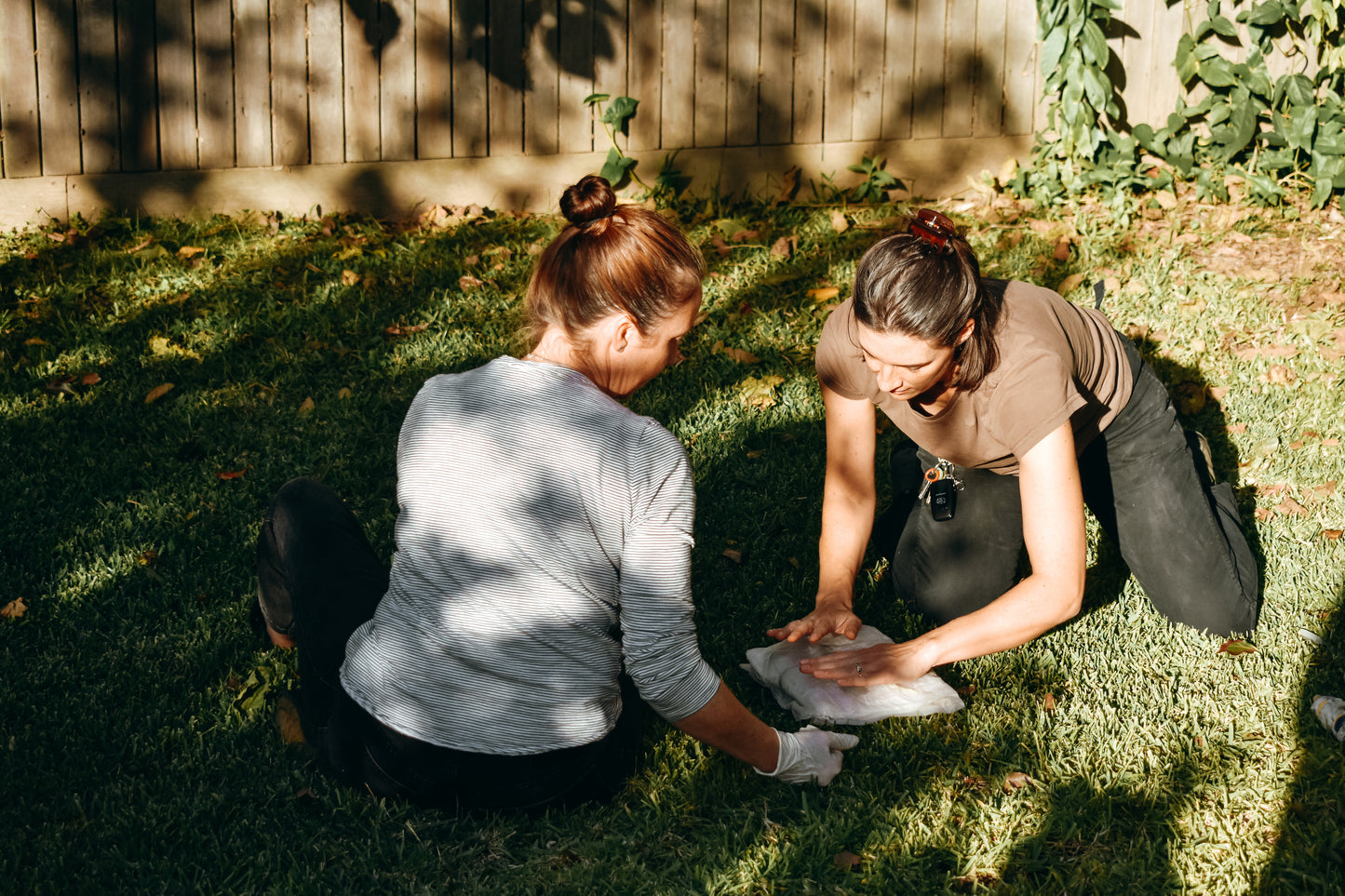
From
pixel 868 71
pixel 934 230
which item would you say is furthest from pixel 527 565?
pixel 868 71

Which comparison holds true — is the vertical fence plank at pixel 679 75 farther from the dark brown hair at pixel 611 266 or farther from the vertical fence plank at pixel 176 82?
the dark brown hair at pixel 611 266

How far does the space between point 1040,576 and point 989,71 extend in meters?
4.21

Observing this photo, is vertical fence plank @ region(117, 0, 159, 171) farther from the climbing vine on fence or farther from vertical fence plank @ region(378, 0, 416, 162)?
the climbing vine on fence

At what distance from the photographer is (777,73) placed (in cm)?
589

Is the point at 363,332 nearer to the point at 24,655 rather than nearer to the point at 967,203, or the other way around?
the point at 24,655

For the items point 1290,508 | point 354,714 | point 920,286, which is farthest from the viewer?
point 1290,508

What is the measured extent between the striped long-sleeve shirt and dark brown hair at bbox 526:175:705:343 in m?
0.14

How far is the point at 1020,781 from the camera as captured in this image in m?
2.63

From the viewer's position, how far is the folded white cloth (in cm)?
282

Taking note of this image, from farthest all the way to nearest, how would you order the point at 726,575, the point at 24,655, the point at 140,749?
the point at 726,575
the point at 24,655
the point at 140,749

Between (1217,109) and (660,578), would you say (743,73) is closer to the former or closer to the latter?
(1217,109)

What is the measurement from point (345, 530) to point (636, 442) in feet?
3.47

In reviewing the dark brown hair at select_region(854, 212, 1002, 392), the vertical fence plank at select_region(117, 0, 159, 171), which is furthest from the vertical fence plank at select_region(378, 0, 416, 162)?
the dark brown hair at select_region(854, 212, 1002, 392)

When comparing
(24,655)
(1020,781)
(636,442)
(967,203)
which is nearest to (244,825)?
(24,655)
